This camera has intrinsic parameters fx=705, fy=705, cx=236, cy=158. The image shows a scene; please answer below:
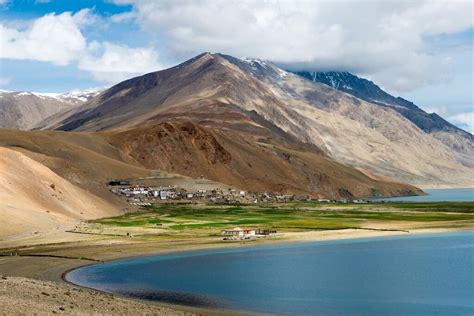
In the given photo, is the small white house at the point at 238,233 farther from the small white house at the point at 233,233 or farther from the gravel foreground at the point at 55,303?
the gravel foreground at the point at 55,303

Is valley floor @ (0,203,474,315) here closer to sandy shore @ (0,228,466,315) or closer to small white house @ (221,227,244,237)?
sandy shore @ (0,228,466,315)

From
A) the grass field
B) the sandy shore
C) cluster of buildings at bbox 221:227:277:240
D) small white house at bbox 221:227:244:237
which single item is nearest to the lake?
the sandy shore

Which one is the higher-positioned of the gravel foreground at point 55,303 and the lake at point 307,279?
the gravel foreground at point 55,303

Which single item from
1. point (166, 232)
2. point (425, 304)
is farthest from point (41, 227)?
point (425, 304)

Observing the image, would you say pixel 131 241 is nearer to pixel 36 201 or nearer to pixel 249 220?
pixel 36 201

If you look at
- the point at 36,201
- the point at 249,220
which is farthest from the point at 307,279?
the point at 249,220

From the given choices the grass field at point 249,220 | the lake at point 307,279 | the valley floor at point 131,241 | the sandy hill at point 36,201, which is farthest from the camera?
the grass field at point 249,220

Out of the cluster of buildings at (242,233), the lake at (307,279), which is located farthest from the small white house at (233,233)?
the lake at (307,279)
